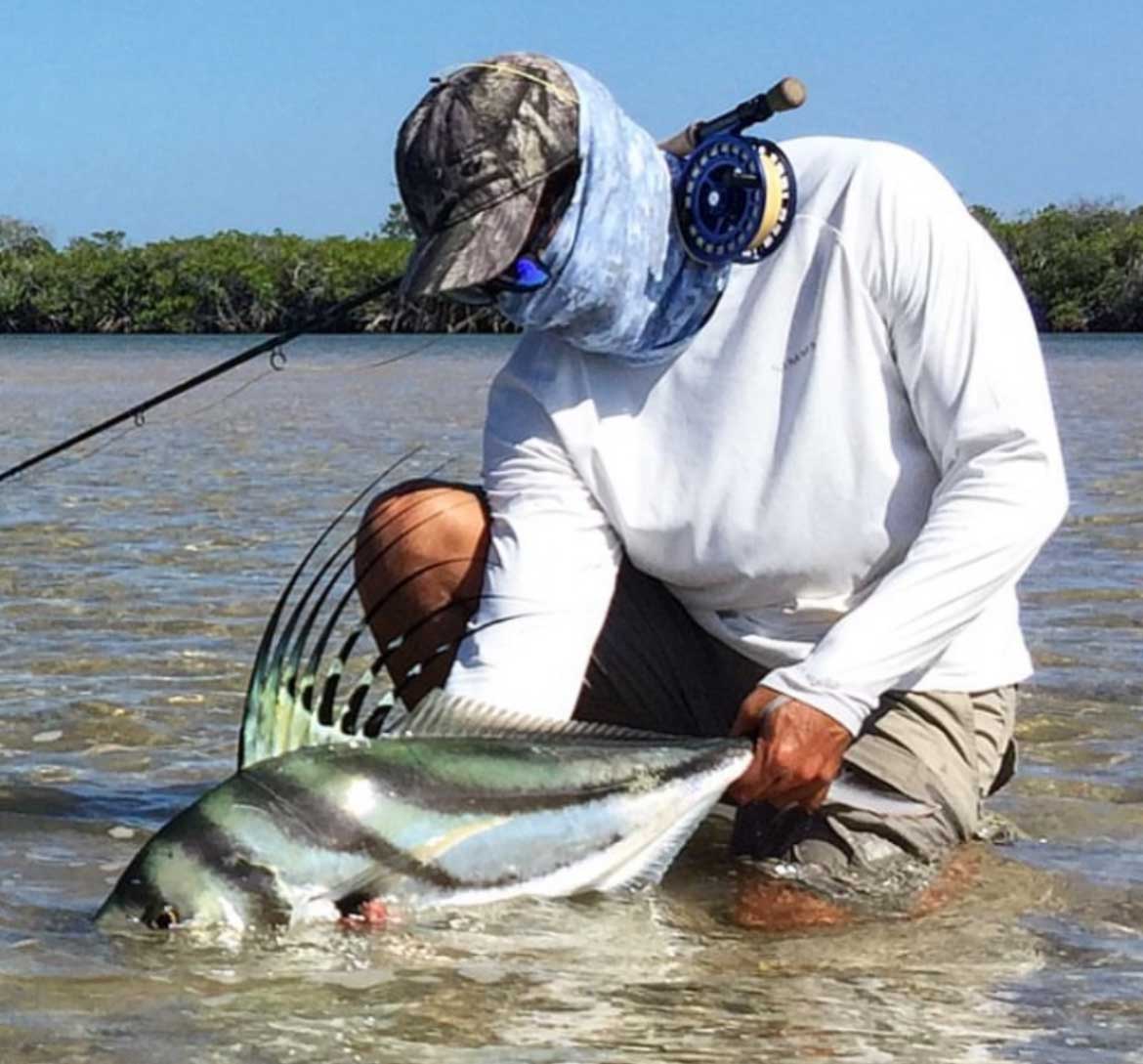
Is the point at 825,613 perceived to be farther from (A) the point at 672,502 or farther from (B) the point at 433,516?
(B) the point at 433,516

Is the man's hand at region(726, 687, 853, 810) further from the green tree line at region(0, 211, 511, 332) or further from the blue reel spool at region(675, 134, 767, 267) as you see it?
the green tree line at region(0, 211, 511, 332)

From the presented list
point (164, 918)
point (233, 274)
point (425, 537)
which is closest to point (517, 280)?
point (425, 537)

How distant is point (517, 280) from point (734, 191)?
1.33 ft

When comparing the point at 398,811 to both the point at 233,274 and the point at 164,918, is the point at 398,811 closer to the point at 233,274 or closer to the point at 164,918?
the point at 164,918

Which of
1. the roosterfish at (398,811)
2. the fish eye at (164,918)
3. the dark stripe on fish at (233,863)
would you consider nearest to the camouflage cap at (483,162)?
the roosterfish at (398,811)

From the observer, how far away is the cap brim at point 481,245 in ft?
11.2

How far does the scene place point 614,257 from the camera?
3.57 meters

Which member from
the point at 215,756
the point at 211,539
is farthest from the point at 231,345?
the point at 215,756

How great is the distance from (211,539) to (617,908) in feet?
19.1

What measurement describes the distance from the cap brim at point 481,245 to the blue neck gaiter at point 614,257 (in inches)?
3.3

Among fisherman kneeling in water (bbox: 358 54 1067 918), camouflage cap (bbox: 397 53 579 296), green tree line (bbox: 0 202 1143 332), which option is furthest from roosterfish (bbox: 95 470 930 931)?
green tree line (bbox: 0 202 1143 332)

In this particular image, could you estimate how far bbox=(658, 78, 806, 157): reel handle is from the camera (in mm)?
3641

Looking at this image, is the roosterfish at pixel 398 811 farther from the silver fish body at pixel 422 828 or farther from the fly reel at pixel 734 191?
the fly reel at pixel 734 191

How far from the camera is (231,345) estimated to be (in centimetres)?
6431
